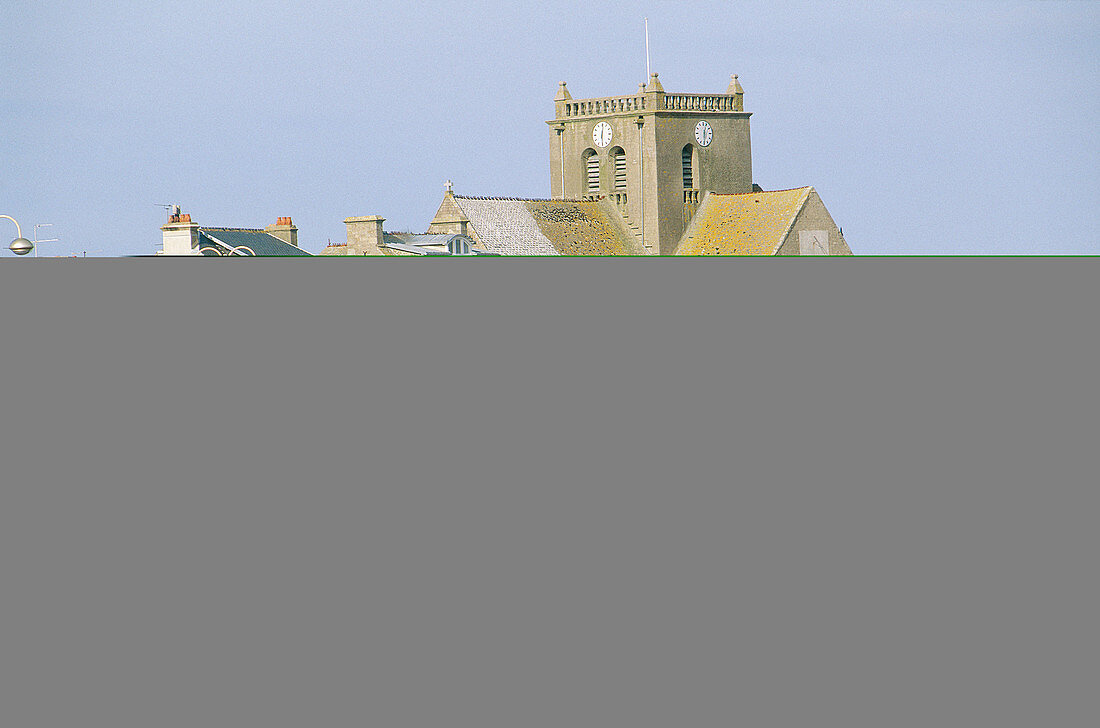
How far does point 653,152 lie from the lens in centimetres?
5894

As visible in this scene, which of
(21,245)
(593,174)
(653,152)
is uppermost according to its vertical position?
(653,152)

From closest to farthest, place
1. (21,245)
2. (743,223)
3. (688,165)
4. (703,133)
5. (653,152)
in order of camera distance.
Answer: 1. (21,245)
2. (743,223)
3. (653,152)
4. (688,165)
5. (703,133)

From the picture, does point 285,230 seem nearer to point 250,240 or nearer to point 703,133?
point 250,240

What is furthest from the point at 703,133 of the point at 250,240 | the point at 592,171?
the point at 250,240

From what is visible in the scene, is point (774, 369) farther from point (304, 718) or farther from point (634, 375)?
point (304, 718)

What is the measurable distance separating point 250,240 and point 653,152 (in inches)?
1178

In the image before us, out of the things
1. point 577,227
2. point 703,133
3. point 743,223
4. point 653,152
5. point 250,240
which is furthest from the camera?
point 703,133

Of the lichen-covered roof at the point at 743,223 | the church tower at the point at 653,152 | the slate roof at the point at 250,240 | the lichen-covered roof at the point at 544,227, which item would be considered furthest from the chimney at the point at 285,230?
the church tower at the point at 653,152

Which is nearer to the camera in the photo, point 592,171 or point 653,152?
point 653,152

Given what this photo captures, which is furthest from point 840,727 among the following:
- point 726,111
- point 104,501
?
point 726,111

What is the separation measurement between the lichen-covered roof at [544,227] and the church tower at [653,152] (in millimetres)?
1189

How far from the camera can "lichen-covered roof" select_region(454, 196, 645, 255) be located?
51.1 meters

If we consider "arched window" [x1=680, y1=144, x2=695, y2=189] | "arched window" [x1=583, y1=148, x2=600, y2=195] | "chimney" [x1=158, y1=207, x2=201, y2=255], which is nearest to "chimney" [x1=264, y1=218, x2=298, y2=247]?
"chimney" [x1=158, y1=207, x2=201, y2=255]

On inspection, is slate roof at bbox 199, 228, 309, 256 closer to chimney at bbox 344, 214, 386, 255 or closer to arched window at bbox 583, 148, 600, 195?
chimney at bbox 344, 214, 386, 255
